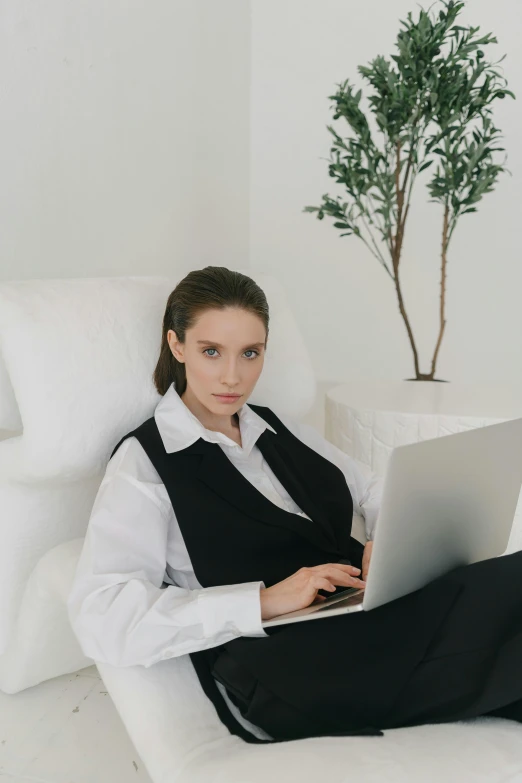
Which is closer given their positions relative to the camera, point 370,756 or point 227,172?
point 370,756

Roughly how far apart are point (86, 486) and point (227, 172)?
2.79 meters

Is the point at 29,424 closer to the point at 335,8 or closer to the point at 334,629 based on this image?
the point at 334,629

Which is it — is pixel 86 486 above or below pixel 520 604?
below

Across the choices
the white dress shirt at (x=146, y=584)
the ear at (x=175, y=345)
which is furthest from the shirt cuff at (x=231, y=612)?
the ear at (x=175, y=345)

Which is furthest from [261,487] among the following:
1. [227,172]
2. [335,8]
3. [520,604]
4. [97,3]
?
[335,8]

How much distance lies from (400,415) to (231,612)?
1216 millimetres

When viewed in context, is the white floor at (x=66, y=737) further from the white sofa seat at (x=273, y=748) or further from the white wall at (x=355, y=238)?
the white wall at (x=355, y=238)

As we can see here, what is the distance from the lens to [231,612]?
1.27m

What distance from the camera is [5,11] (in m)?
2.35

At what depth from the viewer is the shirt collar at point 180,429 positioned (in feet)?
4.92

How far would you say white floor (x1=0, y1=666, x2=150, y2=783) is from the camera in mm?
1568

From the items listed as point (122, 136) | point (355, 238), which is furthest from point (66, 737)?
point (355, 238)

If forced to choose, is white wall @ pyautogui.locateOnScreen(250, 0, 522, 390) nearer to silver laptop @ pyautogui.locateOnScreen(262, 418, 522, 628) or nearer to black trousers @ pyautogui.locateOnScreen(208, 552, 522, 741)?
silver laptop @ pyautogui.locateOnScreen(262, 418, 522, 628)

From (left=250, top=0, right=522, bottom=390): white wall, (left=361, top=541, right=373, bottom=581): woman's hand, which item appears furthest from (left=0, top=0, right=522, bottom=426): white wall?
(left=361, top=541, right=373, bottom=581): woman's hand
